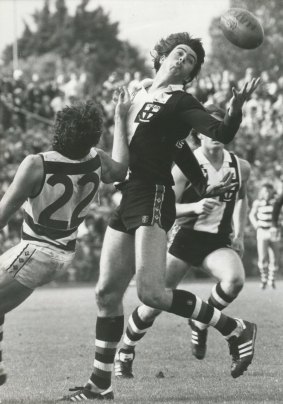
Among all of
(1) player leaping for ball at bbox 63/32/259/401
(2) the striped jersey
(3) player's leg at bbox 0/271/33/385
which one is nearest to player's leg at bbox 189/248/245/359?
(1) player leaping for ball at bbox 63/32/259/401

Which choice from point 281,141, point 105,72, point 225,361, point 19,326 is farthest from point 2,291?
point 105,72

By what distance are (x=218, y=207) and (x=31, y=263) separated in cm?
268

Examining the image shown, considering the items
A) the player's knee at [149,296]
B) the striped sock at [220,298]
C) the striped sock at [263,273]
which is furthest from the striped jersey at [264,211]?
the player's knee at [149,296]

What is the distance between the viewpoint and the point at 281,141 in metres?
26.3

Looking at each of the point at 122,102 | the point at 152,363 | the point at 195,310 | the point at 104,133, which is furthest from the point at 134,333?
the point at 104,133

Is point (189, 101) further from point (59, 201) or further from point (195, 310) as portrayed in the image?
point (195, 310)

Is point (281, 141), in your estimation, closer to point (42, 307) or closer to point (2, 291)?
point (42, 307)

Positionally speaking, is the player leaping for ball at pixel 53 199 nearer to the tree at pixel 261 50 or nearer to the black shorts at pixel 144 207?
the black shorts at pixel 144 207

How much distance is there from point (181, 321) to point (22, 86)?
14985 mm

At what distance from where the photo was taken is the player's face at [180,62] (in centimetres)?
563

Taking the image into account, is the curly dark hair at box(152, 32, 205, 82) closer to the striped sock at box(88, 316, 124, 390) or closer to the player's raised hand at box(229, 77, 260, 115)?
the player's raised hand at box(229, 77, 260, 115)

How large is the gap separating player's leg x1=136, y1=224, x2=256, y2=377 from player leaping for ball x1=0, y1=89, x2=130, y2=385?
0.43 meters

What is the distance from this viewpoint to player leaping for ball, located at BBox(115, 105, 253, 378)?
675 centimetres

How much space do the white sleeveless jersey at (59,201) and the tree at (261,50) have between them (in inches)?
1672
